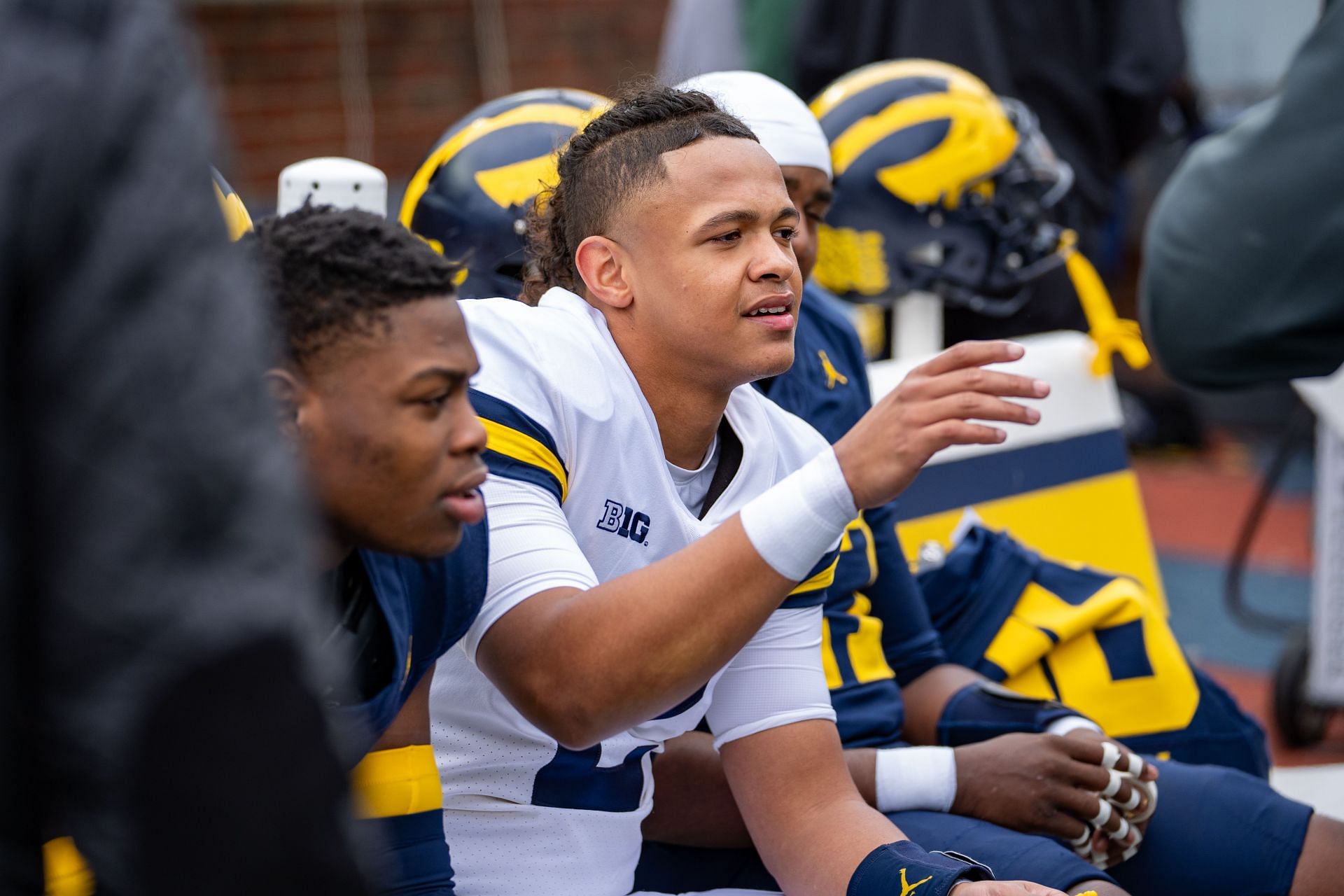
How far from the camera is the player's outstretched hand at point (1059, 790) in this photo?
199 cm

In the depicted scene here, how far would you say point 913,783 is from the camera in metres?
2.04

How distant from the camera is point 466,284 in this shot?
2.49m

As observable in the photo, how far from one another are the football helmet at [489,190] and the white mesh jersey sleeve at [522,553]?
36.8 inches

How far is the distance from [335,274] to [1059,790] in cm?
125

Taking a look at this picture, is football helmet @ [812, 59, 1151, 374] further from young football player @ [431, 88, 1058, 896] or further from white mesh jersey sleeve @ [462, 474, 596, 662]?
white mesh jersey sleeve @ [462, 474, 596, 662]

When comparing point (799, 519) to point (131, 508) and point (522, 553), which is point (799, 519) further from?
point (131, 508)

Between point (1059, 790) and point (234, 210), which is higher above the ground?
point (234, 210)

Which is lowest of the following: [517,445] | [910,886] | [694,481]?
[910,886]

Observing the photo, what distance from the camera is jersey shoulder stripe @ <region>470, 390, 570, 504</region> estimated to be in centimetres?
160

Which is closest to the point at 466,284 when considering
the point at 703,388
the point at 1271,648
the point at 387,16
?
the point at 703,388

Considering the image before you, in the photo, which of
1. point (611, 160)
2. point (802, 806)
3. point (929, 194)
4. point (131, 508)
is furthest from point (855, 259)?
point (131, 508)

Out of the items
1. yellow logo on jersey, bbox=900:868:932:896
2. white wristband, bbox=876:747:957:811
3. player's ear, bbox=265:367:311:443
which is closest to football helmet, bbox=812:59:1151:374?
white wristband, bbox=876:747:957:811

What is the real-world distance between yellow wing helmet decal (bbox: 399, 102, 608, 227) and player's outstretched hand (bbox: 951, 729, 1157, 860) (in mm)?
1180

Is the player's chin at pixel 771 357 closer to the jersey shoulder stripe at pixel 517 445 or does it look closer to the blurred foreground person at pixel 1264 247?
the jersey shoulder stripe at pixel 517 445
